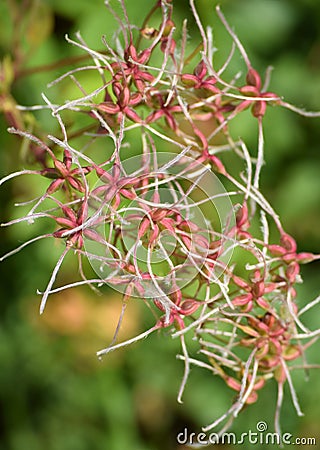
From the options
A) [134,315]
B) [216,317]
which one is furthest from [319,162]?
[216,317]

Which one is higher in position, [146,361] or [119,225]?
[119,225]

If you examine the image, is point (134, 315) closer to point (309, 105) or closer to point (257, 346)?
point (309, 105)

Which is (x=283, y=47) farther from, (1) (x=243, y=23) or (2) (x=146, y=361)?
(2) (x=146, y=361)

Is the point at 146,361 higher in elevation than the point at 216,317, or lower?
lower

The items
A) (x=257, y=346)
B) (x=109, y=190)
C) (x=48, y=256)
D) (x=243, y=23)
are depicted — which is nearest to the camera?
(x=109, y=190)

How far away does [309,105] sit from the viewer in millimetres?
1816

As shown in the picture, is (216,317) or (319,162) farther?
(319,162)

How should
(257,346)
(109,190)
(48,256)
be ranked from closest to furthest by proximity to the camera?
1. (109,190)
2. (257,346)
3. (48,256)

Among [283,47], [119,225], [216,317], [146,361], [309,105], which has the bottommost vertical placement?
[146,361]

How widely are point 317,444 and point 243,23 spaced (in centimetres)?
103

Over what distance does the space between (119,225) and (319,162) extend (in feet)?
3.39

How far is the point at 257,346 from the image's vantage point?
964 mm

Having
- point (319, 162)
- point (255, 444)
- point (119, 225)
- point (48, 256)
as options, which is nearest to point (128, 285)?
point (119, 225)

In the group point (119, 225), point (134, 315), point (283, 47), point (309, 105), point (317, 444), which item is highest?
point (283, 47)
